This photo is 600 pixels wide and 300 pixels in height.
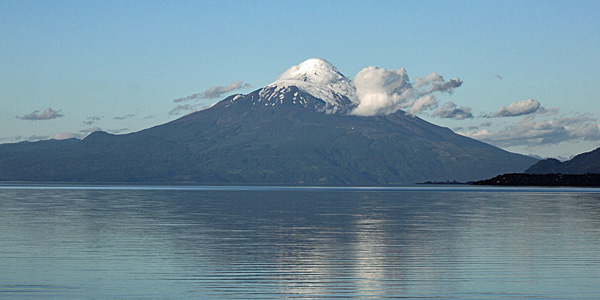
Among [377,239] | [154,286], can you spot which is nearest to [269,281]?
[154,286]

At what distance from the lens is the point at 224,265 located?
100ft

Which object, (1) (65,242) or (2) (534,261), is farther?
(1) (65,242)

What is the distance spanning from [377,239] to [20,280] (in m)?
21.6

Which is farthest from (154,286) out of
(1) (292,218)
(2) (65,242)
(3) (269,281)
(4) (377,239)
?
(1) (292,218)

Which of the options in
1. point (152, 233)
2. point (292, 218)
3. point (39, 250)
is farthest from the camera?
point (292, 218)

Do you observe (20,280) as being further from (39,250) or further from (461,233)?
(461,233)

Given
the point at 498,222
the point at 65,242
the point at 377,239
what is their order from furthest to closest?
the point at 498,222, the point at 377,239, the point at 65,242

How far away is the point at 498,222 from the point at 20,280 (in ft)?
134

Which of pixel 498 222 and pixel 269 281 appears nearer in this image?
pixel 269 281

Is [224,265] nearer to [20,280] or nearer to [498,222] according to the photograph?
[20,280]

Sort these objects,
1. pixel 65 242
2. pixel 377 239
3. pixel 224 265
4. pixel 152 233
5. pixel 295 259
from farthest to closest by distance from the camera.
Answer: pixel 152 233
pixel 377 239
pixel 65 242
pixel 295 259
pixel 224 265

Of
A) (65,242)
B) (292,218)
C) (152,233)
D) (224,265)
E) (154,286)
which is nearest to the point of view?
(154,286)

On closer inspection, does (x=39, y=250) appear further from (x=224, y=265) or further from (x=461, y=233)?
(x=461, y=233)

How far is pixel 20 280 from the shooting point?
26156 mm
